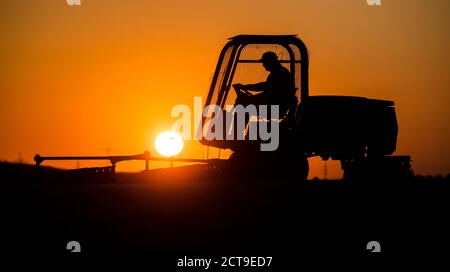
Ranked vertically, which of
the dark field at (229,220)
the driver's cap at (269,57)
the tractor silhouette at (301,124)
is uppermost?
the driver's cap at (269,57)

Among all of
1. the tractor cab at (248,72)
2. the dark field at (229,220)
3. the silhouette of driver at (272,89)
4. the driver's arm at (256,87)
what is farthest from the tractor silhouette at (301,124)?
the dark field at (229,220)

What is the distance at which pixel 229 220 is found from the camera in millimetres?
14688

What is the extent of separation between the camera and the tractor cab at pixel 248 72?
1992 cm

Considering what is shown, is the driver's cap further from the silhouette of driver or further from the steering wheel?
the steering wheel

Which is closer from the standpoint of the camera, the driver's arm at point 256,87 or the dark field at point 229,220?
the dark field at point 229,220

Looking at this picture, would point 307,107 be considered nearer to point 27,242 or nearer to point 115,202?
point 115,202

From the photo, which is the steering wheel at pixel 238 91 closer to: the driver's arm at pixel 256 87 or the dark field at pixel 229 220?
the driver's arm at pixel 256 87

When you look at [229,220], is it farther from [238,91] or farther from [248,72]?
[248,72]

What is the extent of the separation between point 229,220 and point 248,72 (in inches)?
235

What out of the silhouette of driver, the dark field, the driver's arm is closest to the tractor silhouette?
the silhouette of driver

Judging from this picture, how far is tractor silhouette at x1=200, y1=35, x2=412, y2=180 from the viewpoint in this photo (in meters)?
19.7

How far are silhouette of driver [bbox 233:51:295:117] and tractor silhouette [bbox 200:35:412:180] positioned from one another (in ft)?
0.37

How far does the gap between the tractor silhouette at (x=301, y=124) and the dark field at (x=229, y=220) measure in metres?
1.04

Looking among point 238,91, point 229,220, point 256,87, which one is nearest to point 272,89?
point 256,87
